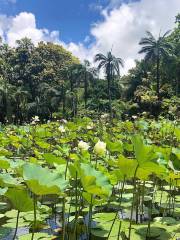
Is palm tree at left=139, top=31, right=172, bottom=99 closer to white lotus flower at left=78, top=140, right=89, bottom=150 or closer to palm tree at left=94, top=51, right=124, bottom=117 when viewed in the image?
palm tree at left=94, top=51, right=124, bottom=117

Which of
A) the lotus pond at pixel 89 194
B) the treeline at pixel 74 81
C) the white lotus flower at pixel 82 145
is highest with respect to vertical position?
the treeline at pixel 74 81

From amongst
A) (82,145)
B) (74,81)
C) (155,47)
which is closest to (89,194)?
(82,145)

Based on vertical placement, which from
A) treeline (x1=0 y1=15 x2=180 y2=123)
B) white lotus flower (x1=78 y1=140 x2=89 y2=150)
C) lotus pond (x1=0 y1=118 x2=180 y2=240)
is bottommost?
lotus pond (x1=0 y1=118 x2=180 y2=240)

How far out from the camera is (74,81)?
50.4 meters

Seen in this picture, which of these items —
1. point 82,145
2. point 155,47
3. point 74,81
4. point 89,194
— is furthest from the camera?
point 74,81

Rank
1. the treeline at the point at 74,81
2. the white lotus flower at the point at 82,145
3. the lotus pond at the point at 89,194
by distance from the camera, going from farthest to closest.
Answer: the treeline at the point at 74,81, the white lotus flower at the point at 82,145, the lotus pond at the point at 89,194

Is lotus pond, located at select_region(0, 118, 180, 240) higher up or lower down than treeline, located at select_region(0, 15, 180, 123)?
lower down

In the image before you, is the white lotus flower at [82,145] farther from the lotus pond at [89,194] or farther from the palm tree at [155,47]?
the palm tree at [155,47]

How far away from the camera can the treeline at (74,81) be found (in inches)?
1601

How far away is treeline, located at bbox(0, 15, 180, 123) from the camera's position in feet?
133

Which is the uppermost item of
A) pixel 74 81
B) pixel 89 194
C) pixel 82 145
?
pixel 74 81

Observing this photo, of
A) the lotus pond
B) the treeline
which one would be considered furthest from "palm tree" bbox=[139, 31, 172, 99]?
the lotus pond

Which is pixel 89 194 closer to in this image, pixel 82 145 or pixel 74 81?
pixel 82 145

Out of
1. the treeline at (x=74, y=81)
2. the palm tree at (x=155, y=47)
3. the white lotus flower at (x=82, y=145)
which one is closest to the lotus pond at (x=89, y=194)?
the white lotus flower at (x=82, y=145)
